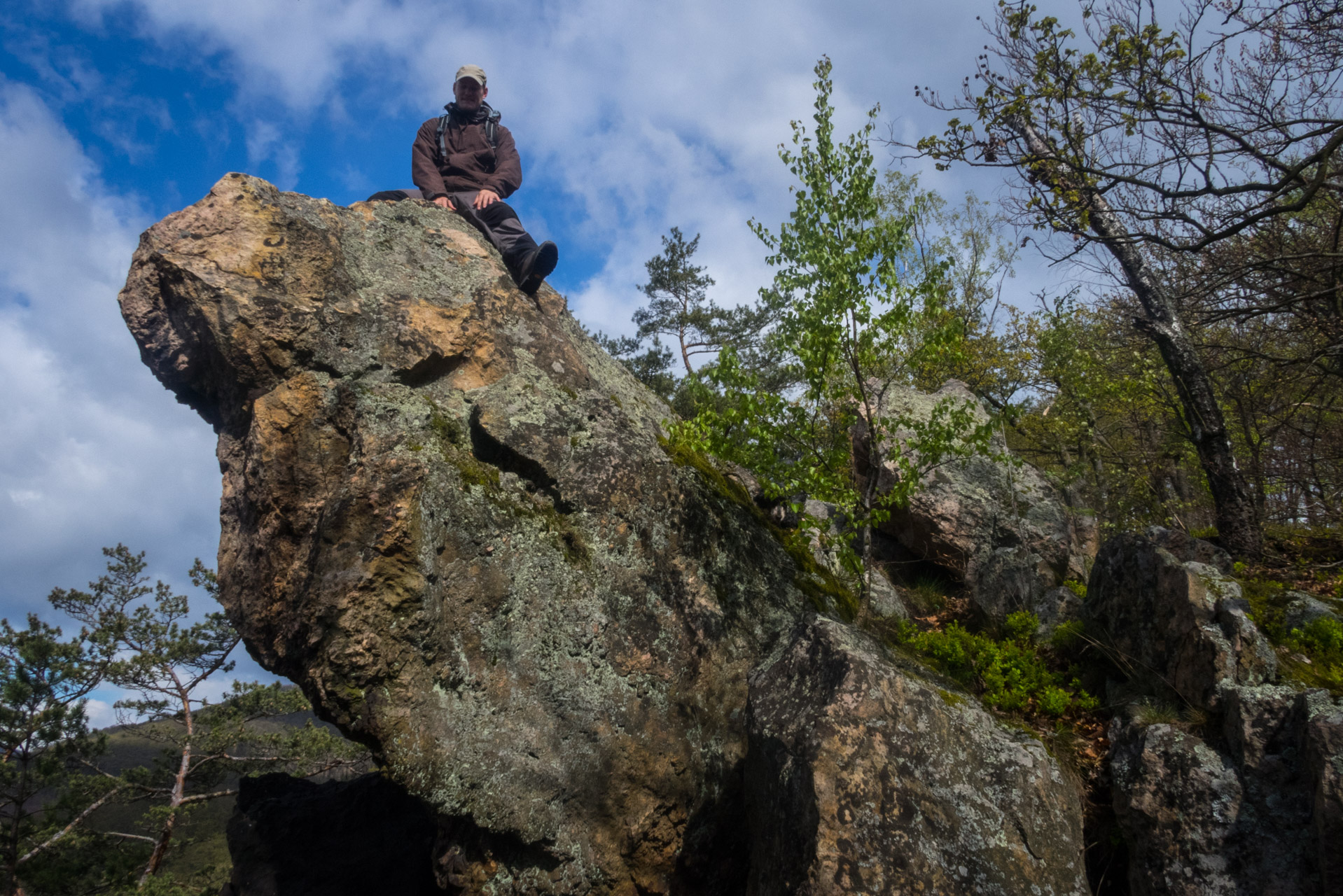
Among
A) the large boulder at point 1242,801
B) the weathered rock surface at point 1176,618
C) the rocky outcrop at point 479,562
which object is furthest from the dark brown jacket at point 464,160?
the large boulder at point 1242,801

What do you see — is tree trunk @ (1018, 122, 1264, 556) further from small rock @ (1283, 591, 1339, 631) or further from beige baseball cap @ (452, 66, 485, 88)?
beige baseball cap @ (452, 66, 485, 88)

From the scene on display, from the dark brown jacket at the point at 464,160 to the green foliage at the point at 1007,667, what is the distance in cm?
772

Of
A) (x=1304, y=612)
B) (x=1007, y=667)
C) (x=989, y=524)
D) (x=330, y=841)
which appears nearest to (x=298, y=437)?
(x=330, y=841)

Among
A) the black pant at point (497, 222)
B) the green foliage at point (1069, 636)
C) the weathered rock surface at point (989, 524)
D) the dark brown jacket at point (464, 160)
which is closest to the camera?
the green foliage at point (1069, 636)

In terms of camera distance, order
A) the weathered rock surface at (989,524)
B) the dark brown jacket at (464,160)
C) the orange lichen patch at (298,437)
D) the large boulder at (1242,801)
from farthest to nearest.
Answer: the weathered rock surface at (989,524) < the dark brown jacket at (464,160) < the orange lichen patch at (298,437) < the large boulder at (1242,801)

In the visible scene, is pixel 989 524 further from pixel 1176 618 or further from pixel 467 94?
pixel 467 94

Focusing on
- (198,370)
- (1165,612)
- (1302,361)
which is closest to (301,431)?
(198,370)

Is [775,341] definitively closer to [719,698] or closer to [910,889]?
[719,698]

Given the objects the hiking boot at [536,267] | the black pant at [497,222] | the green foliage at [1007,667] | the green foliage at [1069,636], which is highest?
the black pant at [497,222]

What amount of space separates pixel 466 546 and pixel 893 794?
3841mm

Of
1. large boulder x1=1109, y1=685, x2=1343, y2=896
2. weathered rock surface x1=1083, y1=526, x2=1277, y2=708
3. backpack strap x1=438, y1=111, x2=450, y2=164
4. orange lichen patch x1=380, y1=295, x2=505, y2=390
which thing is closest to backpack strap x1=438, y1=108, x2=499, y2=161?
backpack strap x1=438, y1=111, x2=450, y2=164

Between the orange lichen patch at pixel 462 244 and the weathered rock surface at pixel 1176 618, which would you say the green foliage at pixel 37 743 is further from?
the weathered rock surface at pixel 1176 618

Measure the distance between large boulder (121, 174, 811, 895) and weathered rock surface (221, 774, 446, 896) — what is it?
12.1ft

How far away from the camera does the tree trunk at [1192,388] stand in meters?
8.26
